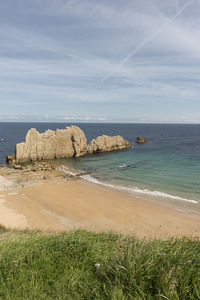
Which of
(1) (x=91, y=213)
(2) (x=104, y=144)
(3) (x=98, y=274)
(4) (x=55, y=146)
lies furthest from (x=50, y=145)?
(3) (x=98, y=274)

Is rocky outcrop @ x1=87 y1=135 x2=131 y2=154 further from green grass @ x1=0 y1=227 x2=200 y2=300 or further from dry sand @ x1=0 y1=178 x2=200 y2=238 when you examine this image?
green grass @ x1=0 y1=227 x2=200 y2=300

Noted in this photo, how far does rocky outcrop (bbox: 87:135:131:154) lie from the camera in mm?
66438

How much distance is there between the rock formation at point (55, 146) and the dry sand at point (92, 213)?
2490 centimetres

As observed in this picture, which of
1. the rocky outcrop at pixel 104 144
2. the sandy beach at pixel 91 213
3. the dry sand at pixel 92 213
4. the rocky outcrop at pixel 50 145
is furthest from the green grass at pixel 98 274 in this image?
the rocky outcrop at pixel 104 144

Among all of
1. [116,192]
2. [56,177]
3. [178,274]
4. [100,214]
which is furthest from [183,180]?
[178,274]

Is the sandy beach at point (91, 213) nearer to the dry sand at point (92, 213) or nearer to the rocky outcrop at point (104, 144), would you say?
the dry sand at point (92, 213)

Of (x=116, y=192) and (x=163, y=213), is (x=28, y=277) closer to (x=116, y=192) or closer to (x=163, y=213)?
(x=163, y=213)

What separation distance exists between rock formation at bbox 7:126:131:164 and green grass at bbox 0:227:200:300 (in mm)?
50245

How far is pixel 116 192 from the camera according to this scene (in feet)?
98.5

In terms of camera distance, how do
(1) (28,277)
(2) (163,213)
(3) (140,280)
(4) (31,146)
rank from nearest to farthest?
(3) (140,280), (1) (28,277), (2) (163,213), (4) (31,146)

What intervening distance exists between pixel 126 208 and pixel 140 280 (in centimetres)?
1915

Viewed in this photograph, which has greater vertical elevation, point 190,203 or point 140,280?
point 140,280

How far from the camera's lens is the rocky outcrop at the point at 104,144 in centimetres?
6644

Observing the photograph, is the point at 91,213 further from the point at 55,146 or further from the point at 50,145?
the point at 55,146
